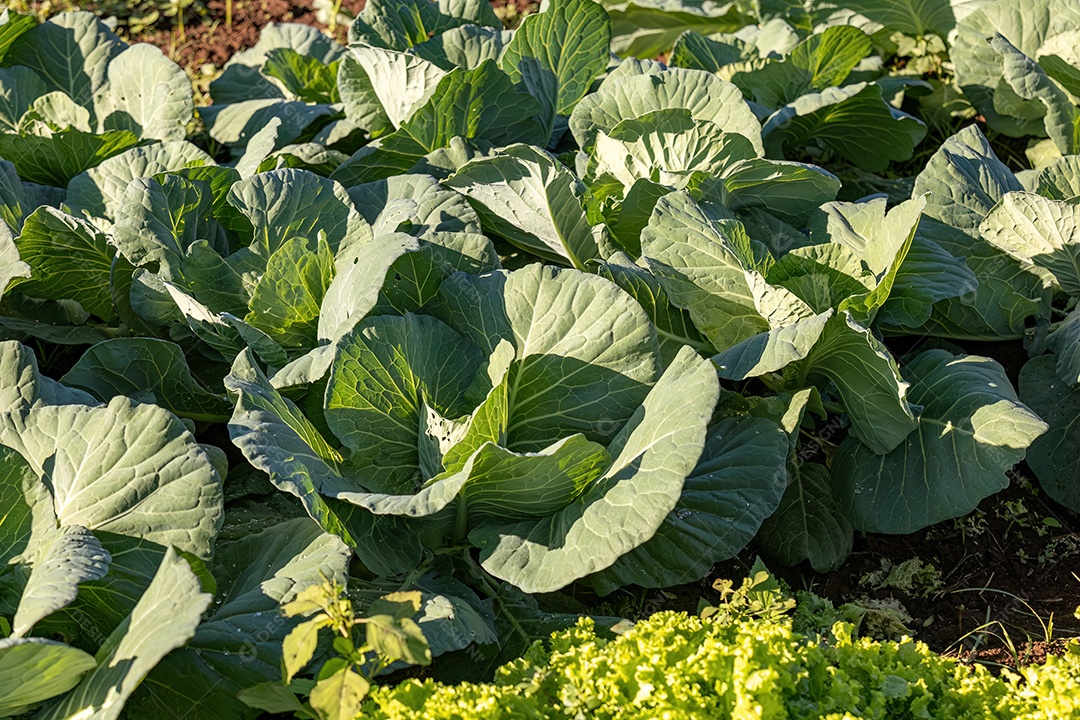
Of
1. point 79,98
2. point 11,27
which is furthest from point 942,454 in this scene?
point 11,27

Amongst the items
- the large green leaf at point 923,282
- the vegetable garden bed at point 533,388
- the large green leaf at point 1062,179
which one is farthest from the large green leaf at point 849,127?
the large green leaf at point 923,282

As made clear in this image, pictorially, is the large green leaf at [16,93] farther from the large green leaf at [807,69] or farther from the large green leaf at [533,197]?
the large green leaf at [807,69]

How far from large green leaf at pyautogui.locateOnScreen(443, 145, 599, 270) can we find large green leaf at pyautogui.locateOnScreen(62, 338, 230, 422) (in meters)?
1.07

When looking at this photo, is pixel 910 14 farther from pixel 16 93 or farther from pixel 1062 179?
pixel 16 93

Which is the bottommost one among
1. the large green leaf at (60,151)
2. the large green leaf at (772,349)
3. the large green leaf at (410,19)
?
the large green leaf at (772,349)

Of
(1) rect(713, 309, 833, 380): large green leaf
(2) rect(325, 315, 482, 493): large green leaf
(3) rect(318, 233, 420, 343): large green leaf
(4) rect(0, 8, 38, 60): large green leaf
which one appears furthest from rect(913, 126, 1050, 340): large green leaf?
(4) rect(0, 8, 38, 60): large green leaf

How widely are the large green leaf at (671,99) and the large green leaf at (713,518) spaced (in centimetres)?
130

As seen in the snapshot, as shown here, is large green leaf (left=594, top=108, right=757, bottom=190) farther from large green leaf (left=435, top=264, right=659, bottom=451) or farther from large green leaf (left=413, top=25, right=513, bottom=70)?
large green leaf (left=413, top=25, right=513, bottom=70)

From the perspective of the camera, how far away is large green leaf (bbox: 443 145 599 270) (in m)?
3.28

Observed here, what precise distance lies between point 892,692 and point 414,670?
1.23 metres

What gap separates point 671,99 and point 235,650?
2396 millimetres

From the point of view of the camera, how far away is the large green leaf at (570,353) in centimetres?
278

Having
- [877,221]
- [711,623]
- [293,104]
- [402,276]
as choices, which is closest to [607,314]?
[402,276]

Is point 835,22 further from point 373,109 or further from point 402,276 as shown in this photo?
point 402,276
